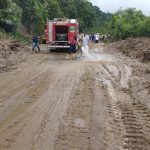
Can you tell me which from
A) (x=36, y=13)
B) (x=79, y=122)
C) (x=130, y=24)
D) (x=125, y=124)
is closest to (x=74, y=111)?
(x=79, y=122)

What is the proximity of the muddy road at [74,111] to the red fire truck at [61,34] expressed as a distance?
1614 centimetres

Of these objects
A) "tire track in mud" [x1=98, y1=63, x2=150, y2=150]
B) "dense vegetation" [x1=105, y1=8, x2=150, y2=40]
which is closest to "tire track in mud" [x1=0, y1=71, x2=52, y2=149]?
"tire track in mud" [x1=98, y1=63, x2=150, y2=150]

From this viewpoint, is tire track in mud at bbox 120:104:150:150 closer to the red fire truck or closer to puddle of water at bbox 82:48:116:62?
puddle of water at bbox 82:48:116:62

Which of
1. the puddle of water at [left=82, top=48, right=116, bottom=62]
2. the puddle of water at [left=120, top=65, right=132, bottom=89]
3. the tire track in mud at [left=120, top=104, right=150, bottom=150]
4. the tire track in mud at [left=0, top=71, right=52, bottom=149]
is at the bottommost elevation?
the puddle of water at [left=82, top=48, right=116, bottom=62]

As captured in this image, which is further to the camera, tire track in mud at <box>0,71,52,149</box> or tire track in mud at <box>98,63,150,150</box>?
tire track in mud at <box>0,71,52,149</box>

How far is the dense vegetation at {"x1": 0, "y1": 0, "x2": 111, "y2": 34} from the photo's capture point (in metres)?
46.9

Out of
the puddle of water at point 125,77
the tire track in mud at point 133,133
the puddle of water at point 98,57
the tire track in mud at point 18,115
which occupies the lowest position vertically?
the puddle of water at point 98,57

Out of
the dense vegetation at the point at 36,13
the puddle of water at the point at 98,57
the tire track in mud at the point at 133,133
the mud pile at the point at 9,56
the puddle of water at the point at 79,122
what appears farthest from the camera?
the dense vegetation at the point at 36,13

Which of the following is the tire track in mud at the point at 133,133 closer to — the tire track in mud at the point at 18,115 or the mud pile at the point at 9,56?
the tire track in mud at the point at 18,115

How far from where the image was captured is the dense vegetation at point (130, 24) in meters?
52.8

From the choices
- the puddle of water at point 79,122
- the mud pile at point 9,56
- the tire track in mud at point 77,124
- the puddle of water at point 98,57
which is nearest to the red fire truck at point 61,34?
the puddle of water at point 98,57

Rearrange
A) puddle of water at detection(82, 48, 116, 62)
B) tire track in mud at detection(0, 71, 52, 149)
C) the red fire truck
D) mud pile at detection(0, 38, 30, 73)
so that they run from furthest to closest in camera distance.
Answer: the red fire truck, puddle of water at detection(82, 48, 116, 62), mud pile at detection(0, 38, 30, 73), tire track in mud at detection(0, 71, 52, 149)

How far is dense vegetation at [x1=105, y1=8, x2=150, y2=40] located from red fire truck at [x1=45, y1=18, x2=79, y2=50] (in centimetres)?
1696

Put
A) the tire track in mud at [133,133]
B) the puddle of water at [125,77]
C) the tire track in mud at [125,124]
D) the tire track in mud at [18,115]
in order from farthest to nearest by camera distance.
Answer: the puddle of water at [125,77] < the tire track in mud at [18,115] < the tire track in mud at [125,124] < the tire track in mud at [133,133]
